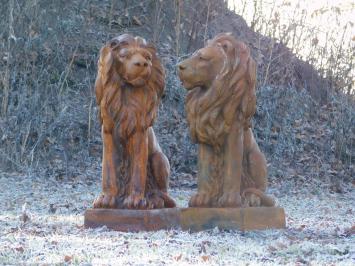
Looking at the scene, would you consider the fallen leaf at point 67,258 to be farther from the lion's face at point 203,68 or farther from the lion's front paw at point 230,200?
the lion's face at point 203,68

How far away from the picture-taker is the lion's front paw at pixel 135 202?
5223 millimetres

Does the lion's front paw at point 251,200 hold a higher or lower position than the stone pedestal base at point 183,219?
higher

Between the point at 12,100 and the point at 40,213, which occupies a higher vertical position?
the point at 12,100

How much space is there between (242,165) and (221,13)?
7.67 metres

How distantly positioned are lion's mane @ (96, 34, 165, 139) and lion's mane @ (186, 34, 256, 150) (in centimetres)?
31

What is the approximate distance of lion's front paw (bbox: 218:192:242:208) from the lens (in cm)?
521

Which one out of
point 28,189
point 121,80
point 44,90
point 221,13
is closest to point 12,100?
point 44,90

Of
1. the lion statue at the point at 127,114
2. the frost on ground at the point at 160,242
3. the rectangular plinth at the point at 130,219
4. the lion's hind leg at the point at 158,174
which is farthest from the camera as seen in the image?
the lion's hind leg at the point at 158,174

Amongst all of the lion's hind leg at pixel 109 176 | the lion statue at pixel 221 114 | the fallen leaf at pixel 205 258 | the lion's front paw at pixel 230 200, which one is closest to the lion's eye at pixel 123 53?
the lion statue at pixel 221 114

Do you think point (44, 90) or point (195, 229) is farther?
point (44, 90)

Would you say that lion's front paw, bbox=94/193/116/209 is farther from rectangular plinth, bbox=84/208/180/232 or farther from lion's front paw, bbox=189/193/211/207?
lion's front paw, bbox=189/193/211/207

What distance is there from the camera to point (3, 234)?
4.95 metres

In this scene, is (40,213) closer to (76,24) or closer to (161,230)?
(161,230)

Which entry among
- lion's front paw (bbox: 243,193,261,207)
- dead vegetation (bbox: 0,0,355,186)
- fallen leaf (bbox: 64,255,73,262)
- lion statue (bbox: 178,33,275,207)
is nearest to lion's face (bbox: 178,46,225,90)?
lion statue (bbox: 178,33,275,207)
